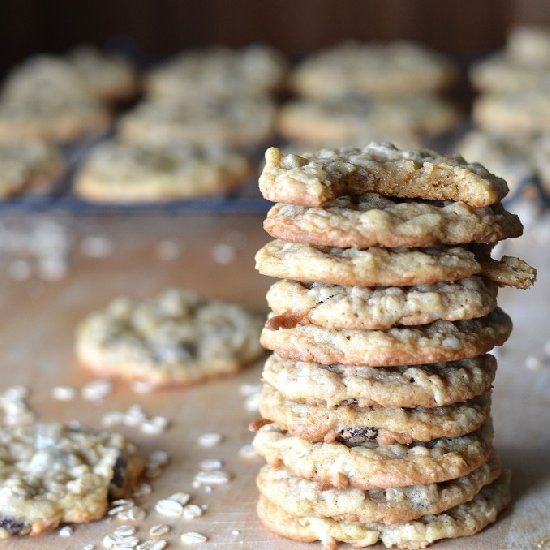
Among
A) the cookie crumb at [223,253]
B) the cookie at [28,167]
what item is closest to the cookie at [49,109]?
the cookie at [28,167]

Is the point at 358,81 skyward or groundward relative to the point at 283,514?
skyward

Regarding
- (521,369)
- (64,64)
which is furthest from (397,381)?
(64,64)

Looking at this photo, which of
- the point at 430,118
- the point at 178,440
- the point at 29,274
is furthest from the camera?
the point at 430,118

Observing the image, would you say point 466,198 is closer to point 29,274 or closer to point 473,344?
point 473,344

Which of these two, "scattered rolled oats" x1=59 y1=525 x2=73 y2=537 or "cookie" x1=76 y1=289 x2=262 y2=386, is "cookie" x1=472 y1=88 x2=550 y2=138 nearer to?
"cookie" x1=76 y1=289 x2=262 y2=386

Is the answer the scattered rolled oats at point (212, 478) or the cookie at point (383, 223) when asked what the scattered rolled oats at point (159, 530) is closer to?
the scattered rolled oats at point (212, 478)

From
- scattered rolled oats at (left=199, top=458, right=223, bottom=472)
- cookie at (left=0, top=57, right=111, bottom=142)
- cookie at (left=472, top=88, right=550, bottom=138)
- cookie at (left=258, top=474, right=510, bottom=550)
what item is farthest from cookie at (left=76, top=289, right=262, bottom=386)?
cookie at (left=472, top=88, right=550, bottom=138)
